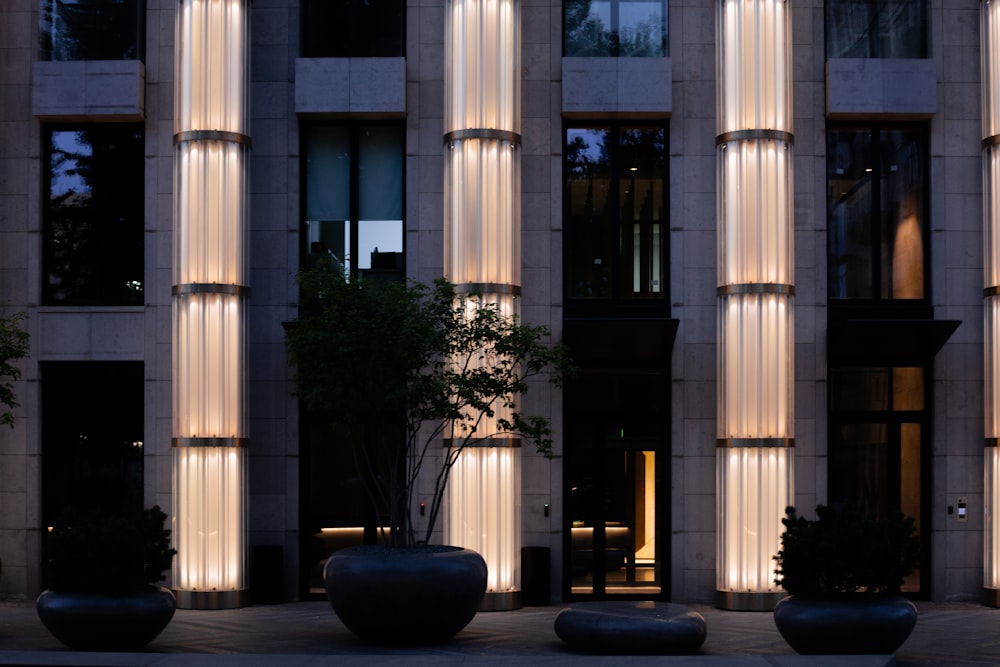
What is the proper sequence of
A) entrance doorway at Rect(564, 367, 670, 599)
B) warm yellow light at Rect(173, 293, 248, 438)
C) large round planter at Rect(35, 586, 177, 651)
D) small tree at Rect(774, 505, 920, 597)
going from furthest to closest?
entrance doorway at Rect(564, 367, 670, 599) < warm yellow light at Rect(173, 293, 248, 438) < large round planter at Rect(35, 586, 177, 651) < small tree at Rect(774, 505, 920, 597)

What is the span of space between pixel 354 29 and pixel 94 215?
5.54 metres

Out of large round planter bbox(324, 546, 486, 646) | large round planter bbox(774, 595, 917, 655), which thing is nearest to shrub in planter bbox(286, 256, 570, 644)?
large round planter bbox(324, 546, 486, 646)

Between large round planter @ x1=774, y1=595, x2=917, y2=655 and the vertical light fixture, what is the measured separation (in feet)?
22.1

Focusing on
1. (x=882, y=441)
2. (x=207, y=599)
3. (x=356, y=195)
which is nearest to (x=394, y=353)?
(x=356, y=195)

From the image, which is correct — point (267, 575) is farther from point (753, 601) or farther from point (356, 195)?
point (753, 601)

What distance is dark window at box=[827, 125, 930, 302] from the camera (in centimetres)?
2058

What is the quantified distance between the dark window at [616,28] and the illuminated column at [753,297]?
1165 mm

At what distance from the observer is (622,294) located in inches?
810

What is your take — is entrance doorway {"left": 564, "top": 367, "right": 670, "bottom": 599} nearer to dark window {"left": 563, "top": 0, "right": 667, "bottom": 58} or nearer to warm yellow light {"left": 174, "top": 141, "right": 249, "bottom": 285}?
dark window {"left": 563, "top": 0, "right": 667, "bottom": 58}

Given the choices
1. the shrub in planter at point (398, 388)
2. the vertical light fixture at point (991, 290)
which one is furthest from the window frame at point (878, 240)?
the shrub in planter at point (398, 388)

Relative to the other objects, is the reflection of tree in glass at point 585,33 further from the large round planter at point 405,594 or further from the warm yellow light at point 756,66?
the large round planter at point 405,594

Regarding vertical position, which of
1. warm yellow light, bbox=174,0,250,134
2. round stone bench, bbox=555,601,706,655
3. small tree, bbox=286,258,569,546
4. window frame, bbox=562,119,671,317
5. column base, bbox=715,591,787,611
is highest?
warm yellow light, bbox=174,0,250,134

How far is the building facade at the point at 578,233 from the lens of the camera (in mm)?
20109

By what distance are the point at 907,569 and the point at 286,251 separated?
1136 centimetres
